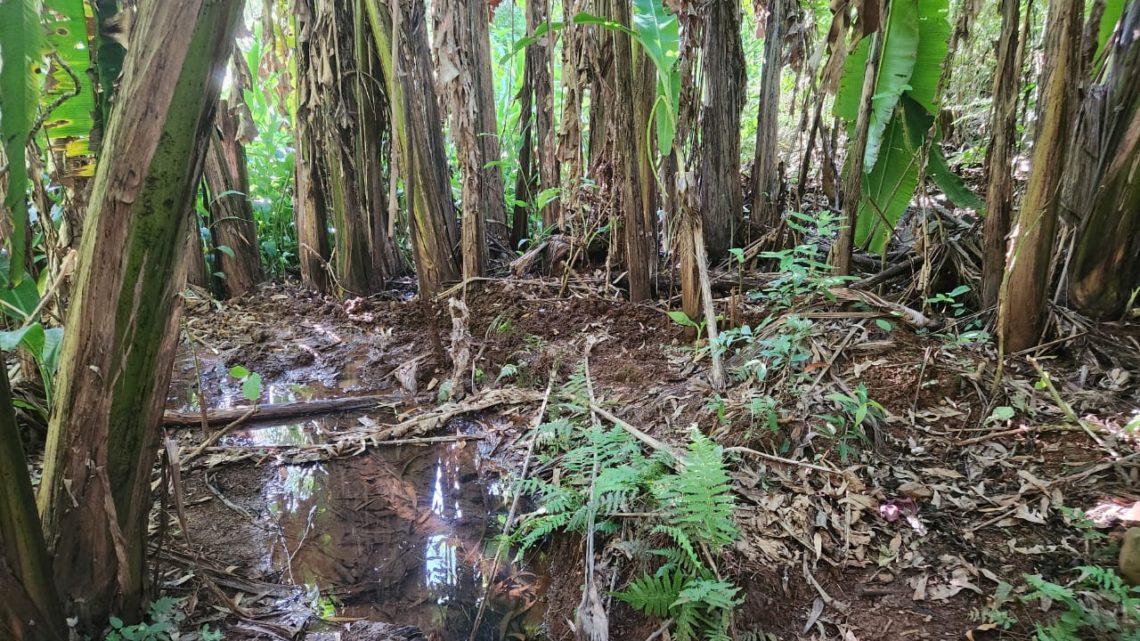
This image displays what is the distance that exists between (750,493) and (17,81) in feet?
6.87

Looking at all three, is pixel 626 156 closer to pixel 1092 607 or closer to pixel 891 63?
pixel 891 63

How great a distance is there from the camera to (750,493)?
1879 mm

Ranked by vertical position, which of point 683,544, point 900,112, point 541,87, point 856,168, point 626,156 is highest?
point 541,87

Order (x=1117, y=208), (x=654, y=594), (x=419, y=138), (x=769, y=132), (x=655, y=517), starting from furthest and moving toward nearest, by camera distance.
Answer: (x=769, y=132), (x=419, y=138), (x=1117, y=208), (x=655, y=517), (x=654, y=594)

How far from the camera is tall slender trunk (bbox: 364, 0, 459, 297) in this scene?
296 centimetres

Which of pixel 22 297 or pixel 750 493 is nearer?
pixel 22 297

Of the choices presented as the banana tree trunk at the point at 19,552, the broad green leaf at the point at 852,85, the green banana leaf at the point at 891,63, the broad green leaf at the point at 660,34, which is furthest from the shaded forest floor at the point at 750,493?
the broad green leaf at the point at 660,34

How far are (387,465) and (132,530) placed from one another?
41.6 inches

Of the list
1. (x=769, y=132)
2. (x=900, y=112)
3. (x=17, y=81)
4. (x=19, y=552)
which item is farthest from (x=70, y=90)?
(x=769, y=132)

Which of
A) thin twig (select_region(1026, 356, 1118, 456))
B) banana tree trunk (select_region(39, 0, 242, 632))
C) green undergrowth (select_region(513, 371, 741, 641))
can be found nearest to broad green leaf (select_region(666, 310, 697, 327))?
green undergrowth (select_region(513, 371, 741, 641))

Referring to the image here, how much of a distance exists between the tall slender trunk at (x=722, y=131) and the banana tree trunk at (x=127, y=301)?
2.39 metres

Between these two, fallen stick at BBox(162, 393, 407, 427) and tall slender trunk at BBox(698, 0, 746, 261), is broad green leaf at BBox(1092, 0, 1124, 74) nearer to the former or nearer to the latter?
tall slender trunk at BBox(698, 0, 746, 261)

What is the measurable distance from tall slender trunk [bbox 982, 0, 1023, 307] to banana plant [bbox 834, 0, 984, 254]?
0.83ft

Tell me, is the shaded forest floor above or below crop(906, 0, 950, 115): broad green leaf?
below
